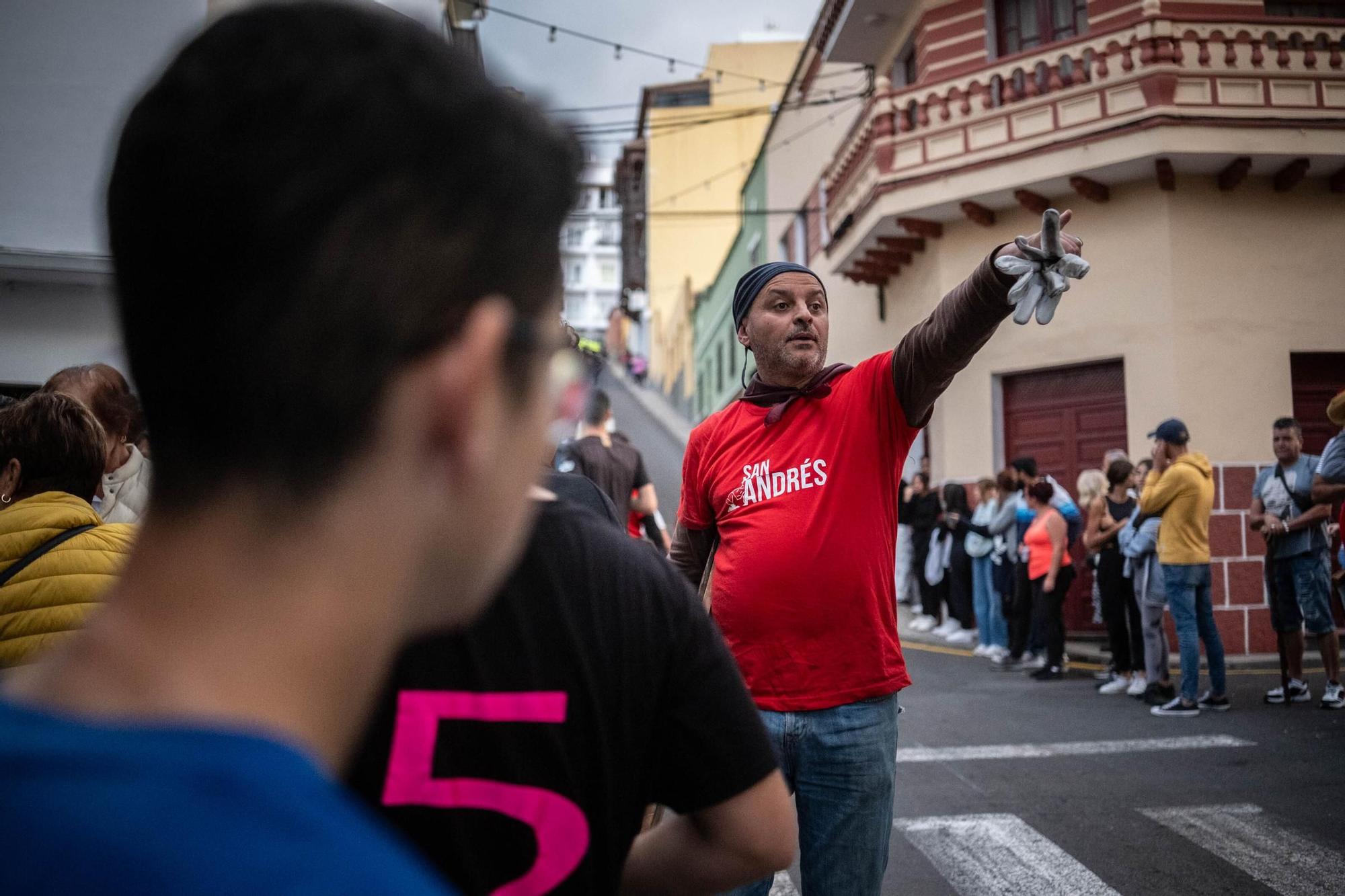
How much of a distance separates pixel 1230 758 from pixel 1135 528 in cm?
270

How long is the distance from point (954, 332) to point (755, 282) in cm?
89

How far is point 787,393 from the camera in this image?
3174mm

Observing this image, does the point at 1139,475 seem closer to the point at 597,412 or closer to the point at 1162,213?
the point at 1162,213

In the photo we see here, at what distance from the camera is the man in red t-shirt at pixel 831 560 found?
2697 mm

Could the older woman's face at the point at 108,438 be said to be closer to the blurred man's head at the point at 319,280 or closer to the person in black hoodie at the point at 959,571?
the blurred man's head at the point at 319,280

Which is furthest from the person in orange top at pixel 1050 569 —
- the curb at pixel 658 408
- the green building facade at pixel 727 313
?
the curb at pixel 658 408

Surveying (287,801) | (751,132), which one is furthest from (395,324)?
(751,132)

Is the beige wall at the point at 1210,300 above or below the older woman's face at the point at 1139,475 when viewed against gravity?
above

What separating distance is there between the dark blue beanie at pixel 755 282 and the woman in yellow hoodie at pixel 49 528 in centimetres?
188

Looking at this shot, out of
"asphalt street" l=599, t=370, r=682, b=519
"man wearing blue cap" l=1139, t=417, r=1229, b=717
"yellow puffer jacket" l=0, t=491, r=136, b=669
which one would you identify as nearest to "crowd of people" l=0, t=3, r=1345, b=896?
"yellow puffer jacket" l=0, t=491, r=136, b=669

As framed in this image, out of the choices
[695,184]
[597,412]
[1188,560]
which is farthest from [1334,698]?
[695,184]

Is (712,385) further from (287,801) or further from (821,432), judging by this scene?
(287,801)

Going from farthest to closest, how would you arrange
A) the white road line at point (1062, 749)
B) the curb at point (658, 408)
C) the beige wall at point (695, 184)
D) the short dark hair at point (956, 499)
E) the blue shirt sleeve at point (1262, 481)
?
the beige wall at point (695, 184), the curb at point (658, 408), the short dark hair at point (956, 499), the blue shirt sleeve at point (1262, 481), the white road line at point (1062, 749)

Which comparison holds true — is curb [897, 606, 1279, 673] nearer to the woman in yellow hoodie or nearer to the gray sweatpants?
the gray sweatpants
